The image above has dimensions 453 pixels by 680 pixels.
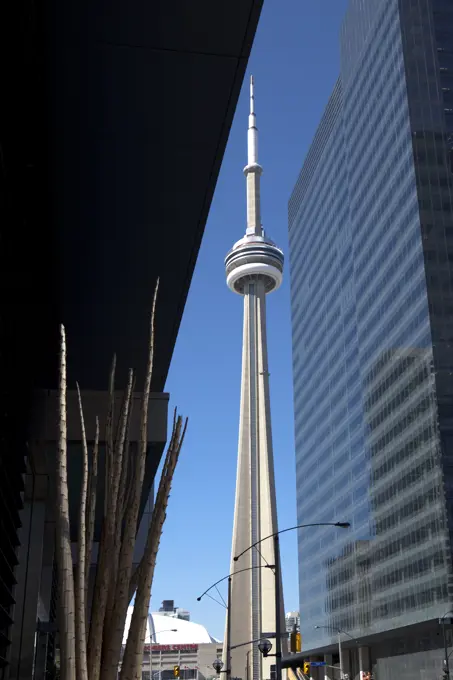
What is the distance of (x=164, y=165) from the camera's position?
9000 millimetres

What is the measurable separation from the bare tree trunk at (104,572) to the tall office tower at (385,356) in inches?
2423

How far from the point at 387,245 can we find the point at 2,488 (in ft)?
244

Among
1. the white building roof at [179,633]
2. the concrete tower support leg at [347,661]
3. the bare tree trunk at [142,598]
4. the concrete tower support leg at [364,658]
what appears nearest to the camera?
the bare tree trunk at [142,598]

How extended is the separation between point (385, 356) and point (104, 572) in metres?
75.9

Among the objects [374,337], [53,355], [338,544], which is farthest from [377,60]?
[53,355]

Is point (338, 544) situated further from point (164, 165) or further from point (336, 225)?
point (164, 165)

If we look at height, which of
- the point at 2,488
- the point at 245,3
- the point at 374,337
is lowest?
the point at 2,488

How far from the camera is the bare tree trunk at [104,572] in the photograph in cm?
589

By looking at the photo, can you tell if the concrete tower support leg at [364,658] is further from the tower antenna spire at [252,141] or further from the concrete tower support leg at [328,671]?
the tower antenna spire at [252,141]

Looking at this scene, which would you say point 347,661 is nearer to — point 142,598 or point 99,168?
point 99,168

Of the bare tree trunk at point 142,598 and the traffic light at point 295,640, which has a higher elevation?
the traffic light at point 295,640

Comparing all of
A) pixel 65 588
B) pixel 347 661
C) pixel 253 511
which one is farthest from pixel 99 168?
pixel 253 511

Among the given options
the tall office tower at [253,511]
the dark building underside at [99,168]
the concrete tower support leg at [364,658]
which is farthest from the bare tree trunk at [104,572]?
the tall office tower at [253,511]

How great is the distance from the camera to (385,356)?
80188 mm
